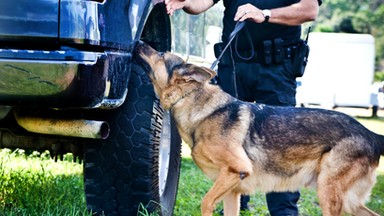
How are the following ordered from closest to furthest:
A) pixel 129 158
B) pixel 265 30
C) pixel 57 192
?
pixel 129 158, pixel 57 192, pixel 265 30

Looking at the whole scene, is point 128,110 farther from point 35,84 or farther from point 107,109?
point 35,84

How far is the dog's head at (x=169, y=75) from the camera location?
401cm

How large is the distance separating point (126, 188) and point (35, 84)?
1013 millimetres

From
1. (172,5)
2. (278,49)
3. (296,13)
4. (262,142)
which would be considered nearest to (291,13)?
(296,13)

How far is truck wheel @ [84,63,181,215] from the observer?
3930 millimetres

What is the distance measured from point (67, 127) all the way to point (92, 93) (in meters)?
0.36

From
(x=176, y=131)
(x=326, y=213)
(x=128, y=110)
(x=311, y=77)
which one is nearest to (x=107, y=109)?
(x=128, y=110)

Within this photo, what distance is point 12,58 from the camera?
130 inches

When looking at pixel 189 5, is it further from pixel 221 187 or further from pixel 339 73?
pixel 339 73

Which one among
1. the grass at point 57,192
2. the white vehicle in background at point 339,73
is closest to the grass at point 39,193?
the grass at point 57,192

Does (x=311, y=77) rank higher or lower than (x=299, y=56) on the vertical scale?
lower

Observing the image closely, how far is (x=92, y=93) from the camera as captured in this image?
340 centimetres

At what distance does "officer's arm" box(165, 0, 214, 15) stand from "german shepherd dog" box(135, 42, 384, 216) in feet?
1.20

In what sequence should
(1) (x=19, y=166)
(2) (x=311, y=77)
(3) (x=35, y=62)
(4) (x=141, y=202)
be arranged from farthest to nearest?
(2) (x=311, y=77) → (1) (x=19, y=166) → (4) (x=141, y=202) → (3) (x=35, y=62)
